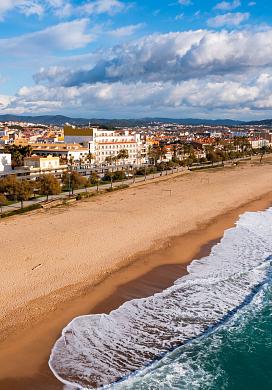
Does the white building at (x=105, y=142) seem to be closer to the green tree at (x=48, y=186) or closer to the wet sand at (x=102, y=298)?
the green tree at (x=48, y=186)

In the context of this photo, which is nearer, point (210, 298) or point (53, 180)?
point (210, 298)

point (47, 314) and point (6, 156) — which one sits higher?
point (6, 156)

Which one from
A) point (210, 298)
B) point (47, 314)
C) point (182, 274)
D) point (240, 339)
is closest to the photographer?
point (240, 339)

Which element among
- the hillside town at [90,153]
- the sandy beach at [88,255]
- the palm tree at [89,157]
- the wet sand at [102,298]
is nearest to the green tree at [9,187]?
the sandy beach at [88,255]

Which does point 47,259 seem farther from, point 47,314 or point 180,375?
point 180,375

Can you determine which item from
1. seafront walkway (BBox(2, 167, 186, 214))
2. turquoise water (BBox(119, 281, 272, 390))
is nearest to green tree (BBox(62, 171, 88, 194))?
seafront walkway (BBox(2, 167, 186, 214))

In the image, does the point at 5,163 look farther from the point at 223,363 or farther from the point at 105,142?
the point at 223,363

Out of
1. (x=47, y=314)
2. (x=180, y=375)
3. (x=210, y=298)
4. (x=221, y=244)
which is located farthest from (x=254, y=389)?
(x=221, y=244)
